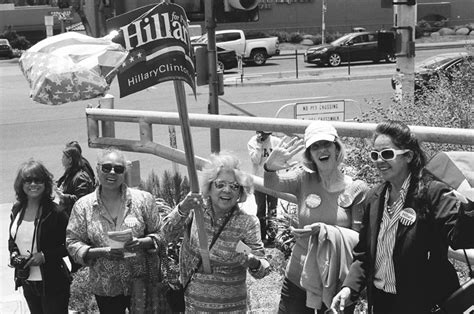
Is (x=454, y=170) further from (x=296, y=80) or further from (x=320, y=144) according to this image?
(x=296, y=80)

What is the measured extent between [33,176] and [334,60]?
30.8 metres

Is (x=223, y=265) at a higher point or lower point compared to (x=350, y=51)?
higher

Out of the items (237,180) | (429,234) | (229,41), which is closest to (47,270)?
(237,180)

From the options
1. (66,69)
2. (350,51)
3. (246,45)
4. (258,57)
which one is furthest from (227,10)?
(258,57)

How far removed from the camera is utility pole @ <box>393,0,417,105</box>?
10.8 m

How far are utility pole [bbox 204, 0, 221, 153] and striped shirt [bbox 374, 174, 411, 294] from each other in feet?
17.8

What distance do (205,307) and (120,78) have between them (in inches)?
57.8

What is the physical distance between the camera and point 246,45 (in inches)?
1467

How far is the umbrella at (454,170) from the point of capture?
370cm

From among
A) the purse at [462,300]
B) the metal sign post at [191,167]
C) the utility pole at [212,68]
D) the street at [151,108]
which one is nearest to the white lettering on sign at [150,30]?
the metal sign post at [191,167]

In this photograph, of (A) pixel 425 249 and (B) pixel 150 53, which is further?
(B) pixel 150 53

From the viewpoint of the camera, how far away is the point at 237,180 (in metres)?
4.43

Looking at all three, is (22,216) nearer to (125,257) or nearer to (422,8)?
(125,257)

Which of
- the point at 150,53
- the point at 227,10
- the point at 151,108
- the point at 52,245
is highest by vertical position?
the point at 227,10
